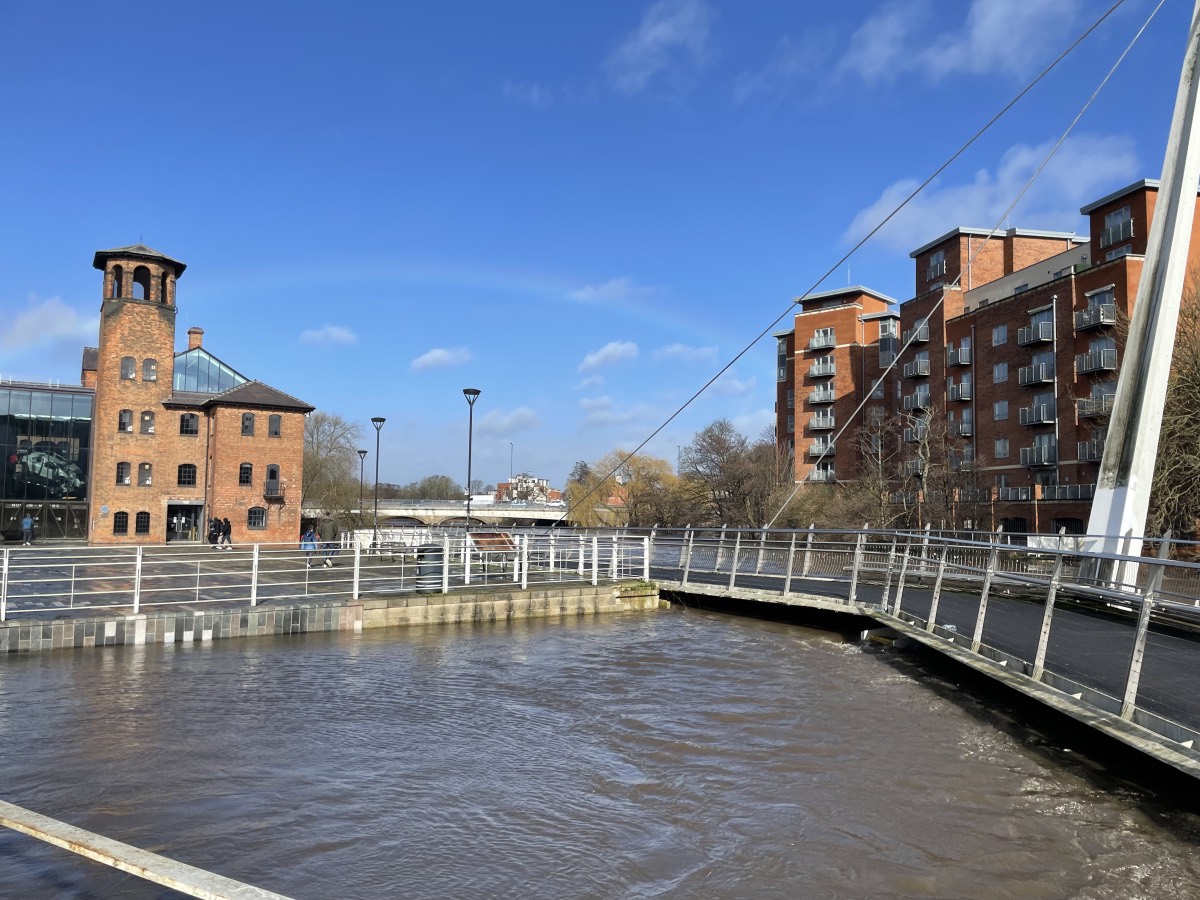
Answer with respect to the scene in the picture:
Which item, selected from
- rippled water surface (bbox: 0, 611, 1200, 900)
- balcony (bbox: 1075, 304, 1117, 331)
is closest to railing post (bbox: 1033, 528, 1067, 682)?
rippled water surface (bbox: 0, 611, 1200, 900)

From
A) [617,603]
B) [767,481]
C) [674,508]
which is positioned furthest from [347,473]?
[617,603]

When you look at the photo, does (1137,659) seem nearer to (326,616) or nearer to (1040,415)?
(326,616)

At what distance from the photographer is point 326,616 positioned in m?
14.8

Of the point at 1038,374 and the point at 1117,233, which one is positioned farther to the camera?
the point at 1038,374

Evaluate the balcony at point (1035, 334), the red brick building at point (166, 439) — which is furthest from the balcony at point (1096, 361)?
the red brick building at point (166, 439)

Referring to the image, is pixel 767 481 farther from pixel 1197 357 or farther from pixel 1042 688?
pixel 1042 688

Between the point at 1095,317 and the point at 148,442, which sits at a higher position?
the point at 1095,317

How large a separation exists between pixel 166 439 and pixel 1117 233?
54266 millimetres

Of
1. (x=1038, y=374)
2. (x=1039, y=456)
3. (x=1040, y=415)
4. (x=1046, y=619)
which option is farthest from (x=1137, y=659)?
(x=1038, y=374)

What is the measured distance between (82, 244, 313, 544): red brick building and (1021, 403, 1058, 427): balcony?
1649 inches

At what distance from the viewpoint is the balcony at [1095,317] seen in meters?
42.4

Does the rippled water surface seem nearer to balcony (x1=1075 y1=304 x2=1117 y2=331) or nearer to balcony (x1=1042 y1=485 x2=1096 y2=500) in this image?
balcony (x1=1075 y1=304 x2=1117 y2=331)

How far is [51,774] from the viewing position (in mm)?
6715

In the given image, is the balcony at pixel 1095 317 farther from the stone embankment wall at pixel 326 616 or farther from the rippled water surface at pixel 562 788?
the rippled water surface at pixel 562 788
